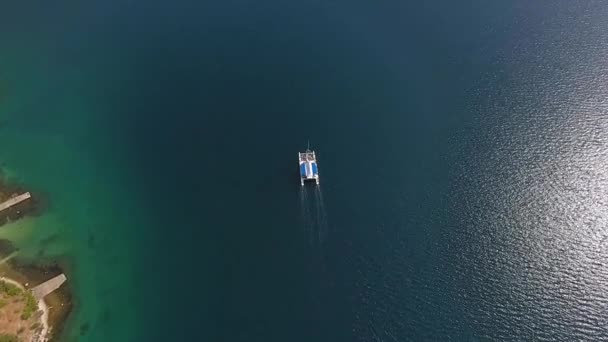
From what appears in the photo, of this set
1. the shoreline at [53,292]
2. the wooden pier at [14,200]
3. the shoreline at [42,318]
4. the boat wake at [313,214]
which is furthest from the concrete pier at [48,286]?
the boat wake at [313,214]

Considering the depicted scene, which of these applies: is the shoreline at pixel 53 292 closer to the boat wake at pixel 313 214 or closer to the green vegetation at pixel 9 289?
the green vegetation at pixel 9 289

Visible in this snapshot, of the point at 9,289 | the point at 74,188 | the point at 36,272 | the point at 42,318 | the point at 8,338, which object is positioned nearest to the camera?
the point at 8,338

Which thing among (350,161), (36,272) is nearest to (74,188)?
(36,272)

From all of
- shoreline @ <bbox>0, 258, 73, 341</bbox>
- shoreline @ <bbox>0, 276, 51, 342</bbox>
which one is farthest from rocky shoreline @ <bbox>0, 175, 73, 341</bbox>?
shoreline @ <bbox>0, 276, 51, 342</bbox>

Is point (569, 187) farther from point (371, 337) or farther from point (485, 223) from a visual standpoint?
point (371, 337)

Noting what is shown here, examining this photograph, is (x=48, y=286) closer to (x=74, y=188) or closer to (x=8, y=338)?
(x=8, y=338)

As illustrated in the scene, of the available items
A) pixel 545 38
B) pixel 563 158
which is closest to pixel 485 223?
pixel 563 158

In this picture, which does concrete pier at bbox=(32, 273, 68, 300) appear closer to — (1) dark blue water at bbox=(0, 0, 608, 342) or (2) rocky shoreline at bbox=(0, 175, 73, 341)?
(2) rocky shoreline at bbox=(0, 175, 73, 341)
